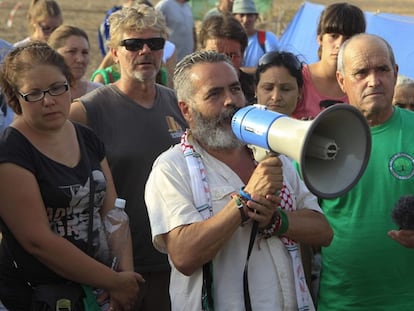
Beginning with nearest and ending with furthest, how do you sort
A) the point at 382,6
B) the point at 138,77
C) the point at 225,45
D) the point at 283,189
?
the point at 283,189 → the point at 138,77 → the point at 225,45 → the point at 382,6

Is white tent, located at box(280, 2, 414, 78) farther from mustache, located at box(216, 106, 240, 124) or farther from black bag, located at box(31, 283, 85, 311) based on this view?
black bag, located at box(31, 283, 85, 311)

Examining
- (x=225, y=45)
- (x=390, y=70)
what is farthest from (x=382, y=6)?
(x=390, y=70)

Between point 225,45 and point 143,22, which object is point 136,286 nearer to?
point 143,22

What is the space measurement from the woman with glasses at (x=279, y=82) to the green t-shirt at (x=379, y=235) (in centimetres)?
96

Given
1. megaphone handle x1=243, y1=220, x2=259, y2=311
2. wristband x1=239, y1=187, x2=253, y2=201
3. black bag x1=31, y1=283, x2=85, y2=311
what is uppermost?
wristband x1=239, y1=187, x2=253, y2=201

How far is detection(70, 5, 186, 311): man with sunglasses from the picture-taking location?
15.0 feet

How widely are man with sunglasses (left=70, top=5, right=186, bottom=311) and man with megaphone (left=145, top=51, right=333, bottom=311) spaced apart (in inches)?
39.2

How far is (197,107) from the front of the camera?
3.59 m

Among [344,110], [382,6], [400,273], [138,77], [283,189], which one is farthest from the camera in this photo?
[382,6]

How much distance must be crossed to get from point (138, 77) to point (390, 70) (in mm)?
1520

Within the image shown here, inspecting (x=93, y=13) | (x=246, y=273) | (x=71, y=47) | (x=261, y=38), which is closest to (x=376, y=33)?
(x=261, y=38)

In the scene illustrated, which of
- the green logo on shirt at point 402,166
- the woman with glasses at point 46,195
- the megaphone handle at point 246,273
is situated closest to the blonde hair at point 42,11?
the woman with glasses at point 46,195

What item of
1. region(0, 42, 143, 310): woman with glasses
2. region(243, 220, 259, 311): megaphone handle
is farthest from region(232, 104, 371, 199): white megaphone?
region(0, 42, 143, 310): woman with glasses

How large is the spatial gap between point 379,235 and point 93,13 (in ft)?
60.7
